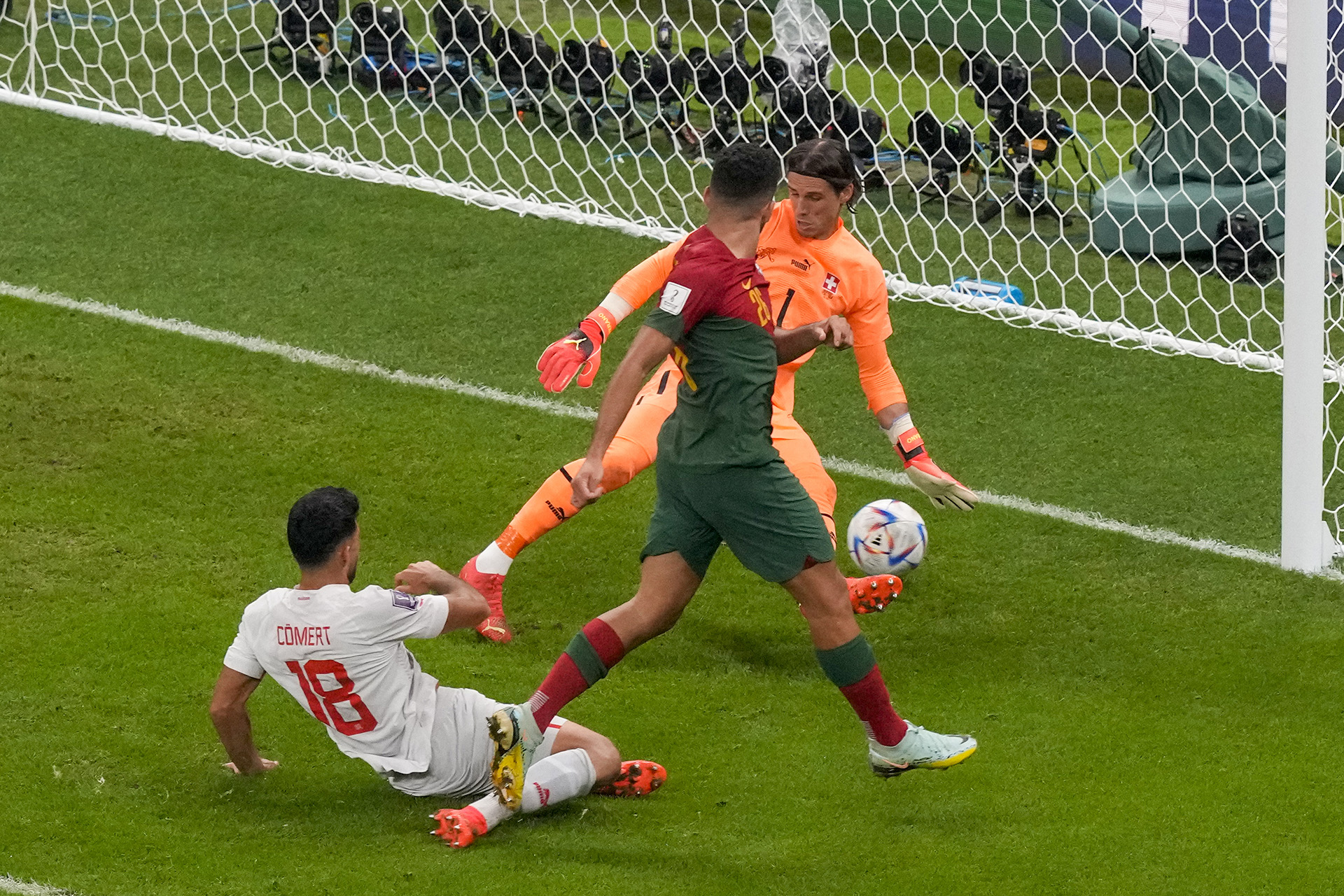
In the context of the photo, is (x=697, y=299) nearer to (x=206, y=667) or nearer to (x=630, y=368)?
(x=630, y=368)

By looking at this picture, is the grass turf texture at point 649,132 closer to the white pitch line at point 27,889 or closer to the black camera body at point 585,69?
the black camera body at point 585,69

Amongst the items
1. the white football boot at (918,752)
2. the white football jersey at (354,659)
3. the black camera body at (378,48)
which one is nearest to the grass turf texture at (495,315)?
the black camera body at (378,48)

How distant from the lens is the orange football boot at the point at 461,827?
4.35 meters

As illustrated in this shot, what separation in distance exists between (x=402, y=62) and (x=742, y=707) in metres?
5.97

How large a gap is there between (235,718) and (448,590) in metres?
0.64

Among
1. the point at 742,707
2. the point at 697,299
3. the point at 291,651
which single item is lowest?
the point at 742,707

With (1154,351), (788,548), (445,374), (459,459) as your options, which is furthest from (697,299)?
(1154,351)

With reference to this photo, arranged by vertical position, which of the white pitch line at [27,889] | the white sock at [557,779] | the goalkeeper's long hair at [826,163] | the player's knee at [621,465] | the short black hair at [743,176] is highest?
the short black hair at [743,176]

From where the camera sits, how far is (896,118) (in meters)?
9.09

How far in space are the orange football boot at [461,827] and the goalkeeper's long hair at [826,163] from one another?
2.25 meters

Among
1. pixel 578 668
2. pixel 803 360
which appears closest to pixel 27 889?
pixel 578 668

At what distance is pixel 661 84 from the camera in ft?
30.9

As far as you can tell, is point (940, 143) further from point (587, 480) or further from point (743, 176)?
point (587, 480)

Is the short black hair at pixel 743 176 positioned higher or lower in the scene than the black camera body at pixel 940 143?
higher
